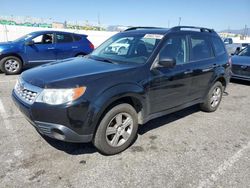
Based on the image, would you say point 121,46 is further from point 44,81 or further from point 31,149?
point 31,149

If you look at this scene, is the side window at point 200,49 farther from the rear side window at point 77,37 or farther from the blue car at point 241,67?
the rear side window at point 77,37

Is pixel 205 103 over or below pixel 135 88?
below

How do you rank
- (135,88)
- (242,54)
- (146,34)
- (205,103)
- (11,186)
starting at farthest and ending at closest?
(242,54) < (205,103) < (146,34) < (135,88) < (11,186)

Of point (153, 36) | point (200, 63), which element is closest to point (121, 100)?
point (153, 36)

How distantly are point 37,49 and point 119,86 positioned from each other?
694 cm

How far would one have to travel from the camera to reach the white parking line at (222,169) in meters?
2.93

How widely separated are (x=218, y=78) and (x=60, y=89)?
3.79m

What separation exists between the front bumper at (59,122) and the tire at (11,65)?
256 inches

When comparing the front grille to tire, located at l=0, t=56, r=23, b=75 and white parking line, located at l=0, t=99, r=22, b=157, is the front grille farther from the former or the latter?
tire, located at l=0, t=56, r=23, b=75

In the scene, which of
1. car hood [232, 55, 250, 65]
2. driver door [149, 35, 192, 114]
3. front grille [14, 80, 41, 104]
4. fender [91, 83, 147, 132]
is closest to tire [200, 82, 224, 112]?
driver door [149, 35, 192, 114]

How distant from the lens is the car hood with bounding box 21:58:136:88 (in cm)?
300

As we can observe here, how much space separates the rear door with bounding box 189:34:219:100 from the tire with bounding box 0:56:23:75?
6777 millimetres

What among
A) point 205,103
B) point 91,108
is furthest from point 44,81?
point 205,103

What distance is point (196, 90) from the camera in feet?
15.7
